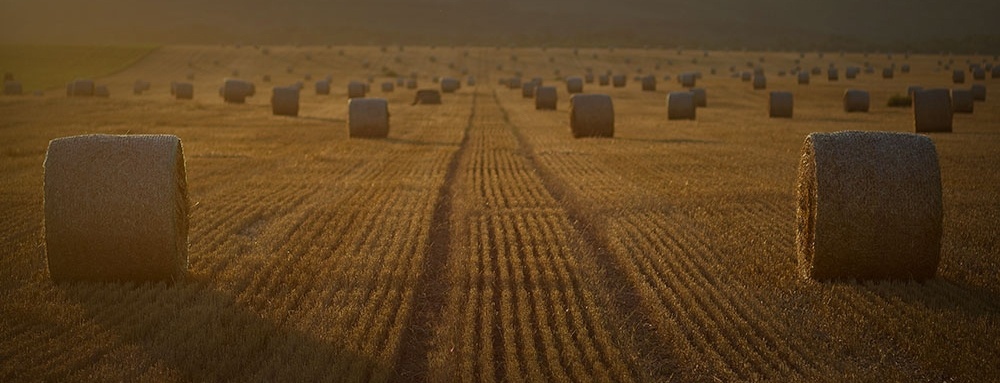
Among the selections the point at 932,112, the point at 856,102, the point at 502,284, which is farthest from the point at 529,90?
the point at 502,284

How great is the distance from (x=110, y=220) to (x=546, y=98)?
31.8m

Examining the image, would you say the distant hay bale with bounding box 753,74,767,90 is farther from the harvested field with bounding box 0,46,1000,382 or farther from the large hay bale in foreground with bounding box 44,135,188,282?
the large hay bale in foreground with bounding box 44,135,188,282

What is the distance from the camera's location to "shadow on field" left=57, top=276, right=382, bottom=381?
6.76 m

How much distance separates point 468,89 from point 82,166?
53.3 meters

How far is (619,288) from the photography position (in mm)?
9242

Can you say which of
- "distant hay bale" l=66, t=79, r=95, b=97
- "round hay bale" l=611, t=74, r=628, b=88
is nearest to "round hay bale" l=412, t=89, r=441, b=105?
"distant hay bale" l=66, t=79, r=95, b=97

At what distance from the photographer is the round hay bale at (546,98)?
3988cm

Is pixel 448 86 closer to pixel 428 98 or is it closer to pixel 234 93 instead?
pixel 428 98

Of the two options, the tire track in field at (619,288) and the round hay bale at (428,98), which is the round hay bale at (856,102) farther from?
the tire track in field at (619,288)

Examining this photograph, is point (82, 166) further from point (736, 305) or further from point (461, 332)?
point (736, 305)

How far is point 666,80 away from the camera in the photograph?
67500 mm

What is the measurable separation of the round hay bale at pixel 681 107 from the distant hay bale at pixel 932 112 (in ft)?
28.6

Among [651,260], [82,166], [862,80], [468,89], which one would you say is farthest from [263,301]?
[862,80]

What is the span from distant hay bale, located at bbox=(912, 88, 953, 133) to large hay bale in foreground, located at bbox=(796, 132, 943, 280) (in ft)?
60.3
